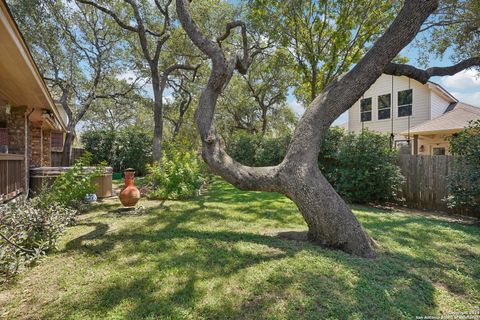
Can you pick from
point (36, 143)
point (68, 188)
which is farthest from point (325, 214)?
point (36, 143)

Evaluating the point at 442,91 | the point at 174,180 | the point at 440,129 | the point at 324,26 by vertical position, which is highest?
the point at 324,26

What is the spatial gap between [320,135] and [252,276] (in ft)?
7.67

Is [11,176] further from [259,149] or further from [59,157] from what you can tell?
[59,157]

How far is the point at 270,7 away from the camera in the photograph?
10.1 meters

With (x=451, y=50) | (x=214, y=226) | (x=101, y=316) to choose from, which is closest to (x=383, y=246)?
(x=214, y=226)

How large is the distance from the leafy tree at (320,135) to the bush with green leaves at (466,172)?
258cm

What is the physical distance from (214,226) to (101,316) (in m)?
2.83

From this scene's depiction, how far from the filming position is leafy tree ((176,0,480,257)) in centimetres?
365

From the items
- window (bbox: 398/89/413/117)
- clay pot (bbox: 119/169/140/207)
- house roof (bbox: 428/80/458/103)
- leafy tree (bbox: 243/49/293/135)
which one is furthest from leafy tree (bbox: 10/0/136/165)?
house roof (bbox: 428/80/458/103)

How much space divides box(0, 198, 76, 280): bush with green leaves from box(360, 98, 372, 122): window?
54.0ft

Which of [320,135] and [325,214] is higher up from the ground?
[320,135]

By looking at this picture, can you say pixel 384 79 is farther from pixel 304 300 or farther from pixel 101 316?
pixel 101 316

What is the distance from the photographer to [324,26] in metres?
A: 10.1

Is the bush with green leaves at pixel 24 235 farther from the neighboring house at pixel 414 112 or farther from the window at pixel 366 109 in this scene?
the window at pixel 366 109
